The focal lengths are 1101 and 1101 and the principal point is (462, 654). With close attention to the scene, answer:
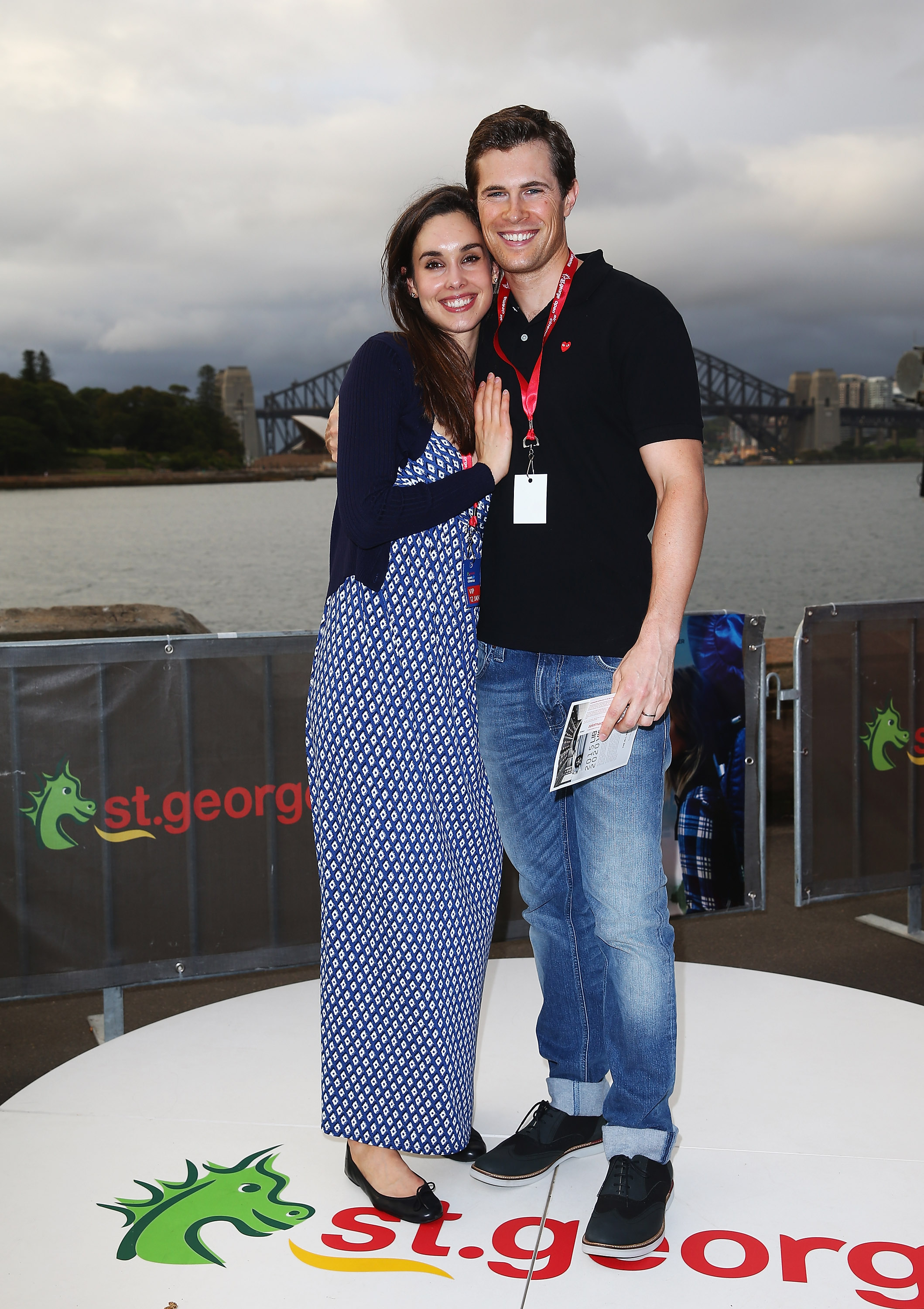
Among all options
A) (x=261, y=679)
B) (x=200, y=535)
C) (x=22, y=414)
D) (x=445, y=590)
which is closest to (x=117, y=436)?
(x=22, y=414)

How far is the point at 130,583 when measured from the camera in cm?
3641

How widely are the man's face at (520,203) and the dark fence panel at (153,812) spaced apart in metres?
1.46

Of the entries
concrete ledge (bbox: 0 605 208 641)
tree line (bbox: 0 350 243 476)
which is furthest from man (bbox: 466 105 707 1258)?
tree line (bbox: 0 350 243 476)

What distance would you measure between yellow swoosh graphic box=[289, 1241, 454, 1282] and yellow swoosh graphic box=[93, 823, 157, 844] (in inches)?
55.1

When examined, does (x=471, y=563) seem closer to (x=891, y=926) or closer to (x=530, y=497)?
(x=530, y=497)

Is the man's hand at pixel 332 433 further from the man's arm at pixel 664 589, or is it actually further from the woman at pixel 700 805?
the woman at pixel 700 805

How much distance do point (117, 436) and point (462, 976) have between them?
62.4 ft

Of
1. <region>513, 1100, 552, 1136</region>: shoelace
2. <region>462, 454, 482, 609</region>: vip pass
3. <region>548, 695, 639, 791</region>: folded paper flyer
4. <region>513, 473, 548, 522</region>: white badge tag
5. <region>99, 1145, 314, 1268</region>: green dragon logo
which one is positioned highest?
<region>513, 473, 548, 522</region>: white badge tag

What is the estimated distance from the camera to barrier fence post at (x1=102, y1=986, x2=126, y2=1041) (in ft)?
9.12

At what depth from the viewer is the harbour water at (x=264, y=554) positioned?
33094 millimetres

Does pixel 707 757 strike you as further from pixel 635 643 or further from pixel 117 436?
pixel 117 436

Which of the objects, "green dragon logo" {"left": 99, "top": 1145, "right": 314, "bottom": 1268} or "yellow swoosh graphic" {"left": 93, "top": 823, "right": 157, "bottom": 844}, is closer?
"green dragon logo" {"left": 99, "top": 1145, "right": 314, "bottom": 1268}

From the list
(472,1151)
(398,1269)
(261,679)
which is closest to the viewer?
(398,1269)

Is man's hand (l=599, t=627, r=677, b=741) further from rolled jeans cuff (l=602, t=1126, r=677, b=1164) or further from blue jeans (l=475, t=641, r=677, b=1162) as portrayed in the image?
rolled jeans cuff (l=602, t=1126, r=677, b=1164)
